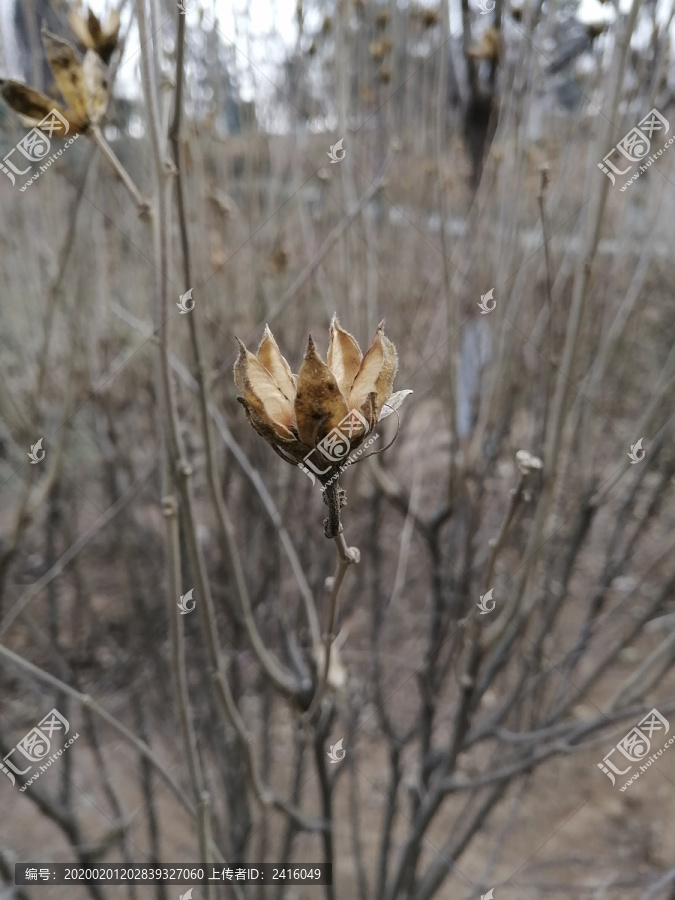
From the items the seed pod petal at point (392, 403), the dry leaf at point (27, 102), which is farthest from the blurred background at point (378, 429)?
the seed pod petal at point (392, 403)

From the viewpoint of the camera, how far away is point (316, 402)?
0.90 feet

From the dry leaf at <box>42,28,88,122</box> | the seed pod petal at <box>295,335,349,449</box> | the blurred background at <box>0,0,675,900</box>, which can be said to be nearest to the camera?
the seed pod petal at <box>295,335,349,449</box>

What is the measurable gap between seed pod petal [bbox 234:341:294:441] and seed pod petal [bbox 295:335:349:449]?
1 centimetres

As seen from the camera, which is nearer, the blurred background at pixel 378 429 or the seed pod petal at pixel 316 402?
the seed pod petal at pixel 316 402

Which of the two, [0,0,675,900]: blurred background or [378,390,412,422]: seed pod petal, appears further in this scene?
[0,0,675,900]: blurred background

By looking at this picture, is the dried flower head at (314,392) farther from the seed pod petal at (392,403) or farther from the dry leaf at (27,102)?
the dry leaf at (27,102)

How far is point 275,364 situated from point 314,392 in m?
0.04

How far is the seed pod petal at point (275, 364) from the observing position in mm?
298

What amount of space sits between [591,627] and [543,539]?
0.63m

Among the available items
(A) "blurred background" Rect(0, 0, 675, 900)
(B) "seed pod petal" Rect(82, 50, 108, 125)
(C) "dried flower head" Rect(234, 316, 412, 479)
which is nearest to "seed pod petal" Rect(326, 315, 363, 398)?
(C) "dried flower head" Rect(234, 316, 412, 479)

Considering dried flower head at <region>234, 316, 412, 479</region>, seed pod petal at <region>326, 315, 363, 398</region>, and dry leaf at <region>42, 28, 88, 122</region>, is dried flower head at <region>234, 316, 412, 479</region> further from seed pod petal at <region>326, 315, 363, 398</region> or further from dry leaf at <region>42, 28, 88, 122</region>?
dry leaf at <region>42, 28, 88, 122</region>

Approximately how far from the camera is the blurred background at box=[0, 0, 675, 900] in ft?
2.11

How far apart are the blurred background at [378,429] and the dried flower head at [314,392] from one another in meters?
0.11

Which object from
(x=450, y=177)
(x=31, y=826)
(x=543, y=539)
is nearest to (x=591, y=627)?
(x=543, y=539)
